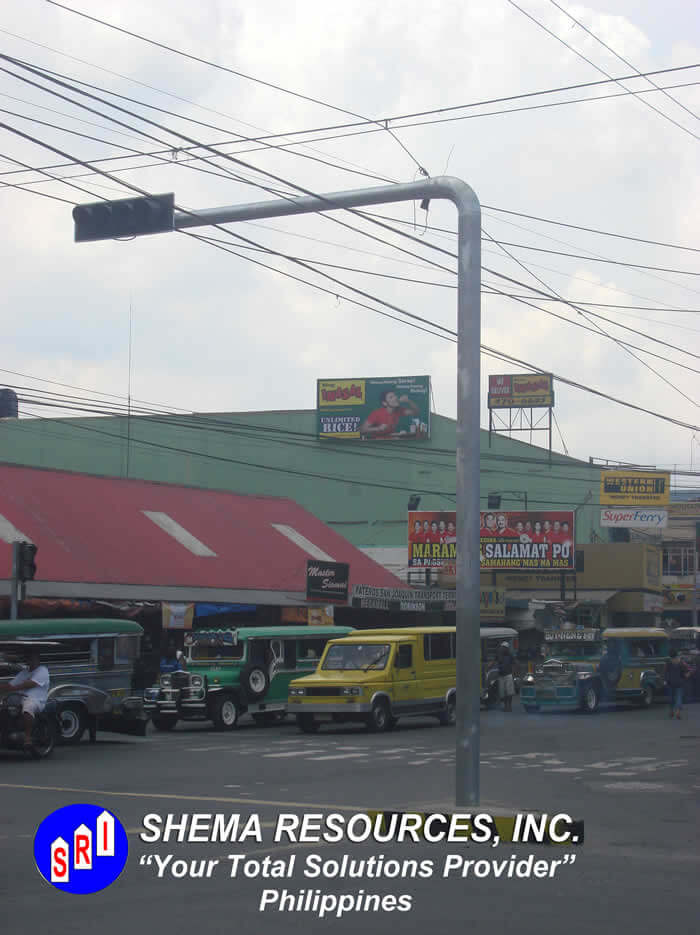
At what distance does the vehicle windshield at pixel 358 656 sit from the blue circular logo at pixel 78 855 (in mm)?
17410

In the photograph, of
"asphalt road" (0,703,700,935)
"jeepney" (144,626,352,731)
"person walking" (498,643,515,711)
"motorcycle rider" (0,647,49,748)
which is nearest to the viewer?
"asphalt road" (0,703,700,935)

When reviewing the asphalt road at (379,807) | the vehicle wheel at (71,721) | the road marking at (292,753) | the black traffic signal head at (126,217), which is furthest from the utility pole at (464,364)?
the vehicle wheel at (71,721)

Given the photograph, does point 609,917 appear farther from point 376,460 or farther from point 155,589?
point 376,460

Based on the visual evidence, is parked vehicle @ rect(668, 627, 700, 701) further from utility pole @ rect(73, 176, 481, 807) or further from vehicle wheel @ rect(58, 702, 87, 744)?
utility pole @ rect(73, 176, 481, 807)

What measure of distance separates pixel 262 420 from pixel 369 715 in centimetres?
4507

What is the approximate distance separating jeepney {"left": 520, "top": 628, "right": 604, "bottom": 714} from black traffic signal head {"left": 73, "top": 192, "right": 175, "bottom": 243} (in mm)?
23288

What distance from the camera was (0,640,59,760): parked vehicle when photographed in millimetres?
20438

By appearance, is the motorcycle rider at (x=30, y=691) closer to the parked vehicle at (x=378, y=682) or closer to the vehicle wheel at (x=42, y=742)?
the vehicle wheel at (x=42, y=742)

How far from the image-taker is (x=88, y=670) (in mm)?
23609

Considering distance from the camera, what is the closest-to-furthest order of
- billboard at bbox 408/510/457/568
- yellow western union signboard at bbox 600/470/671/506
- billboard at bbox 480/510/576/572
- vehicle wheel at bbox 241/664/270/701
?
vehicle wheel at bbox 241/664/270/701 → billboard at bbox 408/510/457/568 → billboard at bbox 480/510/576/572 → yellow western union signboard at bbox 600/470/671/506

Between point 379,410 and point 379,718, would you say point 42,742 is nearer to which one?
point 379,718

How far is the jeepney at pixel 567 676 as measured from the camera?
33.9 metres

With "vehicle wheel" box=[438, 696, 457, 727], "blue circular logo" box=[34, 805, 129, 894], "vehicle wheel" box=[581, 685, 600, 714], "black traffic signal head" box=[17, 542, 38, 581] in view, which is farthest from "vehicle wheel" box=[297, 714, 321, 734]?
"blue circular logo" box=[34, 805, 129, 894]

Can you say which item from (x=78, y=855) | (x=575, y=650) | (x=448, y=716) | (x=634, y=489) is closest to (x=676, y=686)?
(x=575, y=650)
